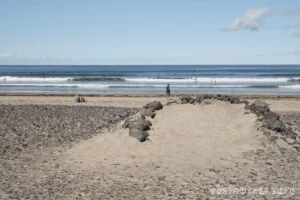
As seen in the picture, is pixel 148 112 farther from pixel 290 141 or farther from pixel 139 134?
pixel 290 141

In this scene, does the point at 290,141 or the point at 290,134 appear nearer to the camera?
the point at 290,141

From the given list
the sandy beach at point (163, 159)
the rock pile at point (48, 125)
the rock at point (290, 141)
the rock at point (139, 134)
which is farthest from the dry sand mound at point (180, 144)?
the rock pile at point (48, 125)

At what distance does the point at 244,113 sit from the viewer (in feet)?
42.1

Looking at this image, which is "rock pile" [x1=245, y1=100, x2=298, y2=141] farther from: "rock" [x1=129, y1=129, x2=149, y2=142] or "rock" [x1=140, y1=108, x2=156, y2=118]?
"rock" [x1=129, y1=129, x2=149, y2=142]

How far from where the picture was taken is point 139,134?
11.2m

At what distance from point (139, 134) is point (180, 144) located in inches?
51.1

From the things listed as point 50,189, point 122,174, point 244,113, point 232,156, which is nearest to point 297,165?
point 232,156

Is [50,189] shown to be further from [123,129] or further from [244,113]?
[244,113]

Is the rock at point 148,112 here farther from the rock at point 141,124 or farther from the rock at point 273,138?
the rock at point 273,138

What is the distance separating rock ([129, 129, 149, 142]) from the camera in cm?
1111

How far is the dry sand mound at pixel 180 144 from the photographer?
32.2ft

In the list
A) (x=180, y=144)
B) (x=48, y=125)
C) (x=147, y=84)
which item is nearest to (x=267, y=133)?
(x=180, y=144)

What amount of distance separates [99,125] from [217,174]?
8.03m

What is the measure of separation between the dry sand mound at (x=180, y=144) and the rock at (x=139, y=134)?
0.13m
